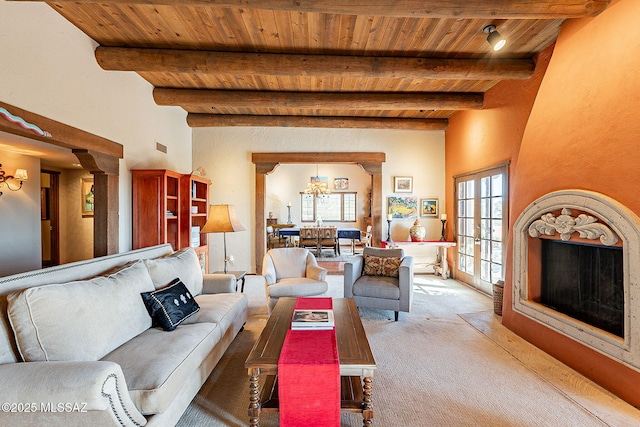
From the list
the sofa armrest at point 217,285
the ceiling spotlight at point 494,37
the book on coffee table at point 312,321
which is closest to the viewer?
the book on coffee table at point 312,321

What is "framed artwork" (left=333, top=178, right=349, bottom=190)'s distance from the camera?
416 inches

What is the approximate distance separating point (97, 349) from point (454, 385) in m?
2.36

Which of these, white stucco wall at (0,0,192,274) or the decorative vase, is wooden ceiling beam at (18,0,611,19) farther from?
the decorative vase

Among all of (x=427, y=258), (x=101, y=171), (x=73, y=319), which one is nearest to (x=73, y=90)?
(x=101, y=171)

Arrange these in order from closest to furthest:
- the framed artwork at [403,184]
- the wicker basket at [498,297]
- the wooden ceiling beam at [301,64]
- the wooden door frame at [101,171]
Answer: the wooden door frame at [101,171]
the wooden ceiling beam at [301,64]
the wicker basket at [498,297]
the framed artwork at [403,184]

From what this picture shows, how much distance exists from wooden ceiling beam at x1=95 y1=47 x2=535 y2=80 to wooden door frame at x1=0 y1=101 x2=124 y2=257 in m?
0.87

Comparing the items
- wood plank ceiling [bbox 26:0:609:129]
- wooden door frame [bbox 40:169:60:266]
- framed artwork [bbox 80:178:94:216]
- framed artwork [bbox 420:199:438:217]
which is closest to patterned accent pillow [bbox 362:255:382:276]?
wood plank ceiling [bbox 26:0:609:129]

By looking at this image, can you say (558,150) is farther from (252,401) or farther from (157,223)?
(157,223)

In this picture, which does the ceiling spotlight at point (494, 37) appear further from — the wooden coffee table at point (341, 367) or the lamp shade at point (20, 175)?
the lamp shade at point (20, 175)

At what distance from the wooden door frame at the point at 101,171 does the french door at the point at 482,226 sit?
4.98m

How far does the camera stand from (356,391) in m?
1.80

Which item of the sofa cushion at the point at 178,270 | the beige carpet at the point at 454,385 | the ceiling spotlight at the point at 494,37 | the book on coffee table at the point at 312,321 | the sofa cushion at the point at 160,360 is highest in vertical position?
the ceiling spotlight at the point at 494,37

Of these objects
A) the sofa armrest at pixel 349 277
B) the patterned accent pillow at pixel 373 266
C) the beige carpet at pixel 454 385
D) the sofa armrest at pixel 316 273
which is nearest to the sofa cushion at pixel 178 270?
the beige carpet at pixel 454 385

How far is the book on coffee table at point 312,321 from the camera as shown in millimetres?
1997
